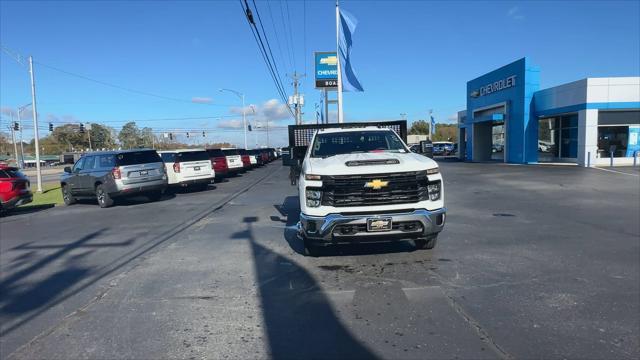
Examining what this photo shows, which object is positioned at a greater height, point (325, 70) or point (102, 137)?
point (325, 70)

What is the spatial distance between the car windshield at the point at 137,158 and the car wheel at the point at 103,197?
1074 mm

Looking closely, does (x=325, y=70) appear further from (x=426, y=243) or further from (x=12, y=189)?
(x=426, y=243)

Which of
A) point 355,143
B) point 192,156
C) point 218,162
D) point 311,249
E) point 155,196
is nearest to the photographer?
point 311,249

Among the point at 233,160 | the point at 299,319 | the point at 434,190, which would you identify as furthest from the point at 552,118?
the point at 299,319

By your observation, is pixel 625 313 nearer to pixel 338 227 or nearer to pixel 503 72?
pixel 338 227

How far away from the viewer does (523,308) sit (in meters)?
4.95

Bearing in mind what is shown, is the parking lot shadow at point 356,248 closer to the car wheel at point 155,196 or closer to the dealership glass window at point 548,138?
the car wheel at point 155,196

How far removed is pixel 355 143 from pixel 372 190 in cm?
205

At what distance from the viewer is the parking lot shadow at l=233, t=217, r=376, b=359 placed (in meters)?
4.07

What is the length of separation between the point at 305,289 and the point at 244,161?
90.6ft

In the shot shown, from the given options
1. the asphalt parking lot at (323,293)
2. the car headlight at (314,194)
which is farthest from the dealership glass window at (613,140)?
the car headlight at (314,194)

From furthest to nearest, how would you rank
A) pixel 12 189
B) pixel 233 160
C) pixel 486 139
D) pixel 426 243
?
pixel 486 139, pixel 233 160, pixel 12 189, pixel 426 243

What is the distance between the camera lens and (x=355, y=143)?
332 inches

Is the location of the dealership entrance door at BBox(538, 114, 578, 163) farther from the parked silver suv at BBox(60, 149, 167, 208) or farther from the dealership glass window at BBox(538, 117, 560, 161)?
the parked silver suv at BBox(60, 149, 167, 208)
